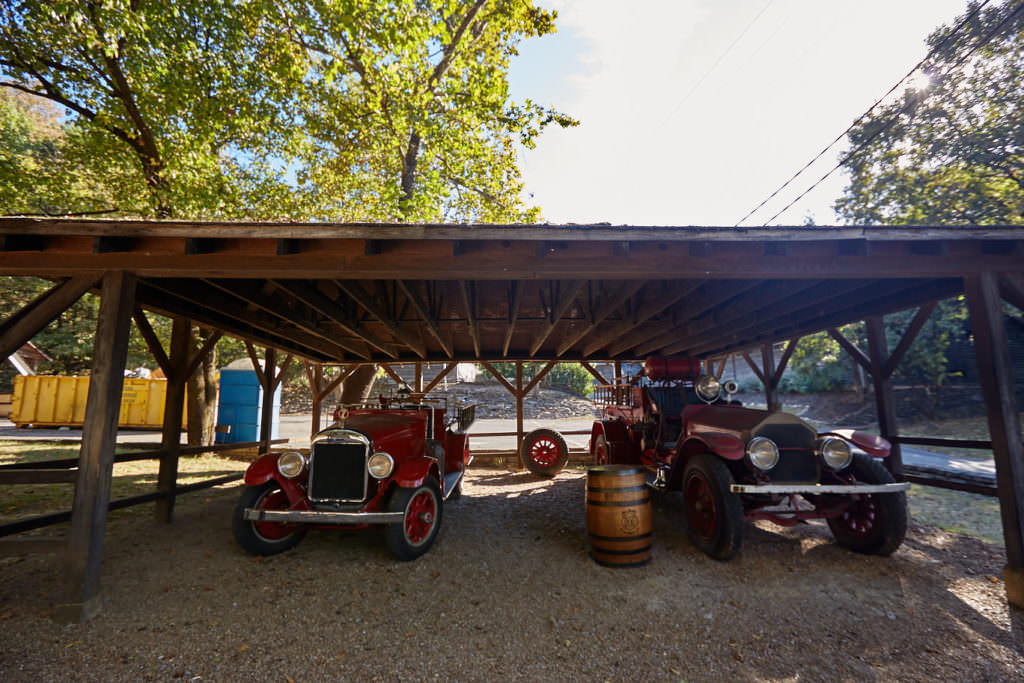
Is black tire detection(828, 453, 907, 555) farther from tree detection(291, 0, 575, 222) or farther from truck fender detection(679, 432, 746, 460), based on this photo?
tree detection(291, 0, 575, 222)

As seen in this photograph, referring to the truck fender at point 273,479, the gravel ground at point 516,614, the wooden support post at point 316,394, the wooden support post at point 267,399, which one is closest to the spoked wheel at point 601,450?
the gravel ground at point 516,614

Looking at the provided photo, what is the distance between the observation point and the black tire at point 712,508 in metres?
3.86

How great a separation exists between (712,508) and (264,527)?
14.5 feet

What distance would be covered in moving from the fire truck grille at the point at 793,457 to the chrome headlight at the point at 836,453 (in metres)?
0.11

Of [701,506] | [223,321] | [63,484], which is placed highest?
[223,321]

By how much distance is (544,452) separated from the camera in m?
8.75

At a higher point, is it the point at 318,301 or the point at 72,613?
the point at 318,301

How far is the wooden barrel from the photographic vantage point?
3.93 m

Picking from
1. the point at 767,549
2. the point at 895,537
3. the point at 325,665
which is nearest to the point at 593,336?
the point at 767,549

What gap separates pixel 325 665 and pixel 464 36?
12.7m

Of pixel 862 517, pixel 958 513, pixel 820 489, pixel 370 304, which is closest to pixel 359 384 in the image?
pixel 370 304

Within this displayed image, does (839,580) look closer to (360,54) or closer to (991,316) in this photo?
(991,316)

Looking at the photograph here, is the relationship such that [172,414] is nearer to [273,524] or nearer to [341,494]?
A: [273,524]

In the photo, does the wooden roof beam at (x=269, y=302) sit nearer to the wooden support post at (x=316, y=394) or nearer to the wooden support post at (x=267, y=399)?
the wooden support post at (x=267, y=399)
